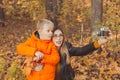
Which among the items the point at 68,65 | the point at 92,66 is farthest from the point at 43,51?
the point at 92,66

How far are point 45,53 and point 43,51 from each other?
1.5 inches

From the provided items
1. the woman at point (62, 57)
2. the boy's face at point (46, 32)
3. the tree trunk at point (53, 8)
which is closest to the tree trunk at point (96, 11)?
the tree trunk at point (53, 8)

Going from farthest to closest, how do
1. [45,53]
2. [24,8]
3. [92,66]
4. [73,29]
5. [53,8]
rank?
[24,8] → [73,29] → [53,8] → [92,66] → [45,53]

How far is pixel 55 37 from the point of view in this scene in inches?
157

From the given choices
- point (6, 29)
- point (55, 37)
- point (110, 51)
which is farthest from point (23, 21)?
point (55, 37)

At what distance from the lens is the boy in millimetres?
3836

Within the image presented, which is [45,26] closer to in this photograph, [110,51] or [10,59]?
[110,51]

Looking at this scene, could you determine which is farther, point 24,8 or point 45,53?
point 24,8

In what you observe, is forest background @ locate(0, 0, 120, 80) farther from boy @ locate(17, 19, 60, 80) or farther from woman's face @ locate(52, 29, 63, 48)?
woman's face @ locate(52, 29, 63, 48)

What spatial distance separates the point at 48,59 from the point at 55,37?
1.11 feet

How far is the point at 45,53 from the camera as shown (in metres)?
3.88

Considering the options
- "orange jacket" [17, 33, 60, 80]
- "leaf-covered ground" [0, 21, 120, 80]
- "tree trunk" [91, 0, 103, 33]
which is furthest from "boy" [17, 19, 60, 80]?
"tree trunk" [91, 0, 103, 33]

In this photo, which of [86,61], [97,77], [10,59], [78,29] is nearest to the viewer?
[97,77]

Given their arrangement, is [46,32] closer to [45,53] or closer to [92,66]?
[45,53]
